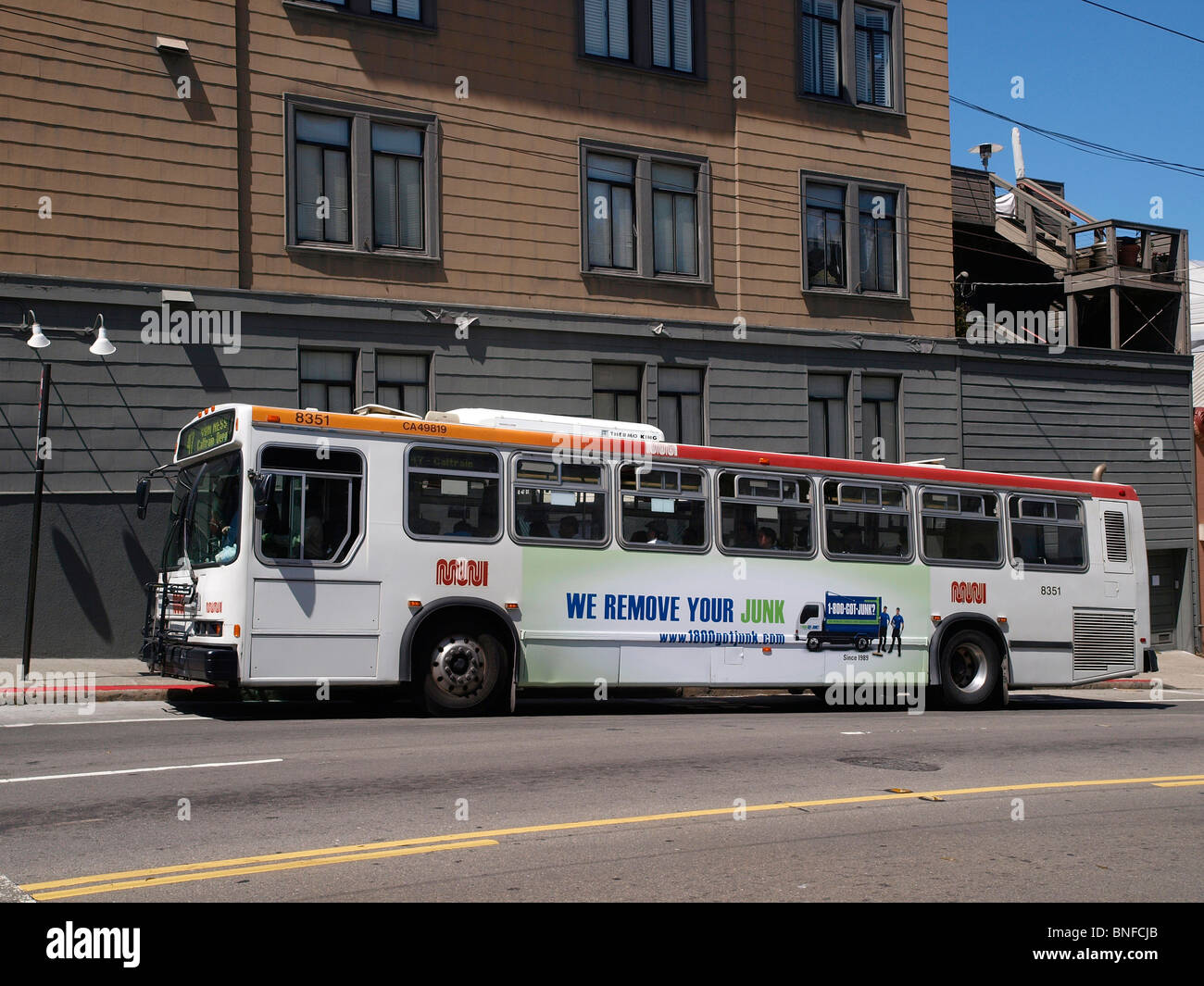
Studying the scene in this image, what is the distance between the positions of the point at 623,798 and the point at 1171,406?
80.3ft

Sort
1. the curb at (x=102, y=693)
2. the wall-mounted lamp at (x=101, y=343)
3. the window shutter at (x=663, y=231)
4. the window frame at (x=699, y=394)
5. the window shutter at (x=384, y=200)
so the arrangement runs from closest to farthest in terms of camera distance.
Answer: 1. the curb at (x=102, y=693)
2. the wall-mounted lamp at (x=101, y=343)
3. the window shutter at (x=384, y=200)
4. the window frame at (x=699, y=394)
5. the window shutter at (x=663, y=231)

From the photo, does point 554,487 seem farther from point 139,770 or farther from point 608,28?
point 608,28

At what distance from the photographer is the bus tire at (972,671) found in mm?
17375

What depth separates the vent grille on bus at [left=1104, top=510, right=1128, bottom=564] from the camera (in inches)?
744

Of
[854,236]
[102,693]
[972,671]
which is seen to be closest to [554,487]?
[102,693]

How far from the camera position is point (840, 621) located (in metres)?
16.3

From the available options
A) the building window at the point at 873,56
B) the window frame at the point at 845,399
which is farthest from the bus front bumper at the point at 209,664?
the building window at the point at 873,56

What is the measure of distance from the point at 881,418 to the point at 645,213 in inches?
256

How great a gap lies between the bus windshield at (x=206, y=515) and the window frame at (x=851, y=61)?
52.2 ft

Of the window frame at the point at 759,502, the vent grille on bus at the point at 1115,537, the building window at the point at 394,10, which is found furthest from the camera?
the building window at the point at 394,10

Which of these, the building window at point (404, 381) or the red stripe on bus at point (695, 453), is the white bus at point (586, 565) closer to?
the red stripe on bus at point (695, 453)

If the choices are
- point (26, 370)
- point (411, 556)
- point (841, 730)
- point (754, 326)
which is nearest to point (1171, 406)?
point (754, 326)

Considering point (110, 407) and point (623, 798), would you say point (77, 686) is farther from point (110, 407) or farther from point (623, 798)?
point (623, 798)

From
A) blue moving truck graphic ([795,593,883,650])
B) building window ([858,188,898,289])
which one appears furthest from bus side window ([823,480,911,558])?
building window ([858,188,898,289])
